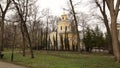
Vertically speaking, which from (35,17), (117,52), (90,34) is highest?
(35,17)

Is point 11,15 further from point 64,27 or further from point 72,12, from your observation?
point 64,27

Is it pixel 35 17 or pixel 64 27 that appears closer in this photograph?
pixel 35 17

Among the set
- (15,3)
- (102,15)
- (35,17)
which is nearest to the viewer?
(15,3)

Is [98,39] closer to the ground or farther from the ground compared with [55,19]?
closer to the ground

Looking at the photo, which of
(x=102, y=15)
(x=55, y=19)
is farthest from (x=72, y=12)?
(x=55, y=19)

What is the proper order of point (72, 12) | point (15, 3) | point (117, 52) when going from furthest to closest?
1. point (72, 12)
2. point (15, 3)
3. point (117, 52)

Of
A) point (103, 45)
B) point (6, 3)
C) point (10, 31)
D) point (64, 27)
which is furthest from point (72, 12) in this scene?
point (64, 27)

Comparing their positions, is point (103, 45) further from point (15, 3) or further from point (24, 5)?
point (15, 3)

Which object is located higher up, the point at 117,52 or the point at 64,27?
the point at 64,27

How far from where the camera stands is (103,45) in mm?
68562

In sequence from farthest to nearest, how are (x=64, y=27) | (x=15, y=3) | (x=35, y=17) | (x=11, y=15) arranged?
(x=64, y=27), (x=35, y=17), (x=11, y=15), (x=15, y=3)

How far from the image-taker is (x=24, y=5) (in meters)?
41.0

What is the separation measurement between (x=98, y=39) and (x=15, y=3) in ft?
110

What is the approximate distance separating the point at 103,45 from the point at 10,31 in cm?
3098
